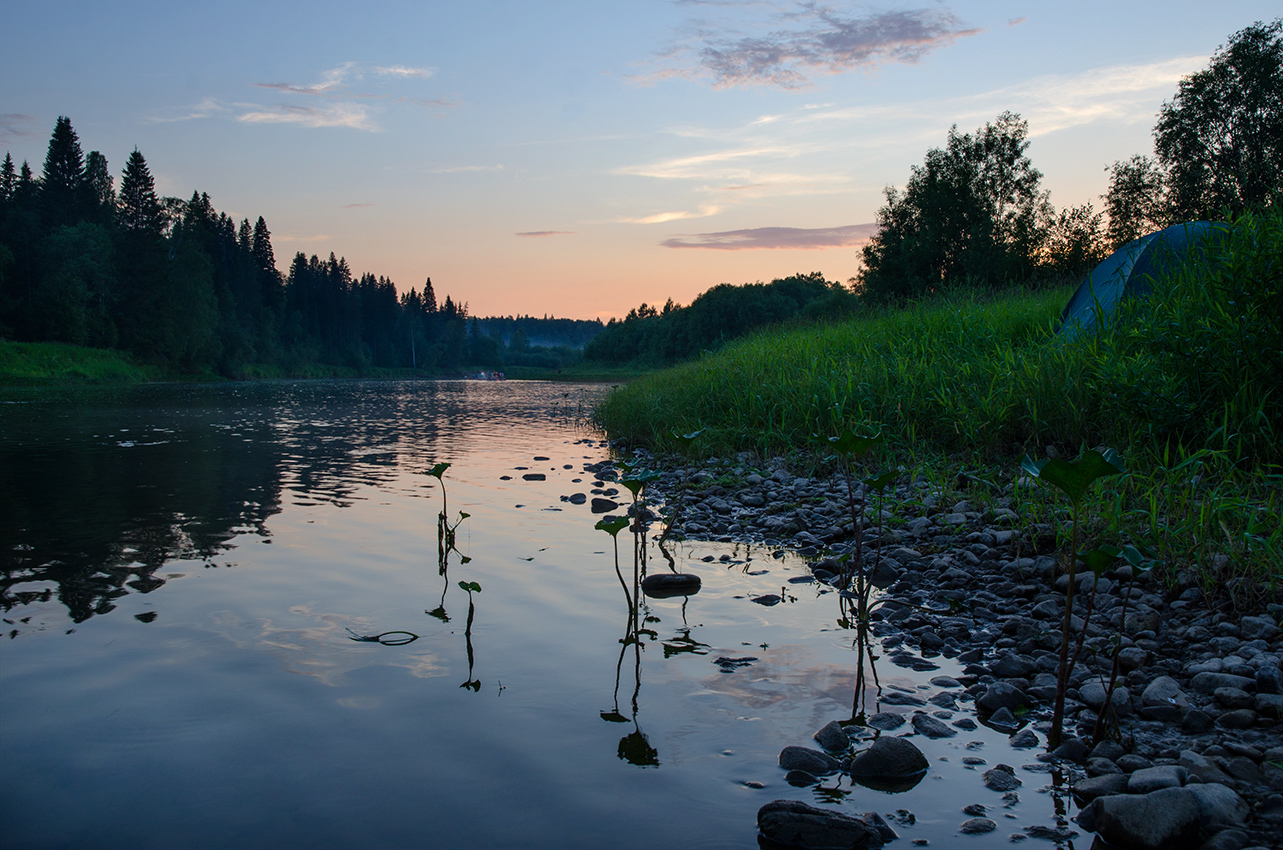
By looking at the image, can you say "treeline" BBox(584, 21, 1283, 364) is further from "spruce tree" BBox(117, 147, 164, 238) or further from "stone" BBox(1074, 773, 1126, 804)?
"spruce tree" BBox(117, 147, 164, 238)

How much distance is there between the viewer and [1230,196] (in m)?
38.4

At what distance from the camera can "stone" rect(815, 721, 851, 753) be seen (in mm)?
3326

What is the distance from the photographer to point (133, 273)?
6488 centimetres

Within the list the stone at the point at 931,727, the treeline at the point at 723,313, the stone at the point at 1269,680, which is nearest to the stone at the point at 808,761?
the stone at the point at 931,727

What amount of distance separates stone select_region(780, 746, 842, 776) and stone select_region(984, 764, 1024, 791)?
0.59m

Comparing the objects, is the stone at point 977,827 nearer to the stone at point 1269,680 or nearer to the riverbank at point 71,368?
the stone at point 1269,680

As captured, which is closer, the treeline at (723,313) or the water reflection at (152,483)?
the water reflection at (152,483)

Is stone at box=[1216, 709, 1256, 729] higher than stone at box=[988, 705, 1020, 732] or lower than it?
higher

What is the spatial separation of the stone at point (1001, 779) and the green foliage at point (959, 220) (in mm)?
41834

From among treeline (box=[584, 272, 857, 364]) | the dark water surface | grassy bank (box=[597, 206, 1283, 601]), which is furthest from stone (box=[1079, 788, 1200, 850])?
treeline (box=[584, 272, 857, 364])

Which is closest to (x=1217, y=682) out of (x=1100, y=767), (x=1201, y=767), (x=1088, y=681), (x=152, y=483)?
(x=1088, y=681)

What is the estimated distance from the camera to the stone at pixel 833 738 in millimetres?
3326

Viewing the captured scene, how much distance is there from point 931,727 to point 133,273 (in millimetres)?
78184

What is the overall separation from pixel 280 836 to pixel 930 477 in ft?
22.6
